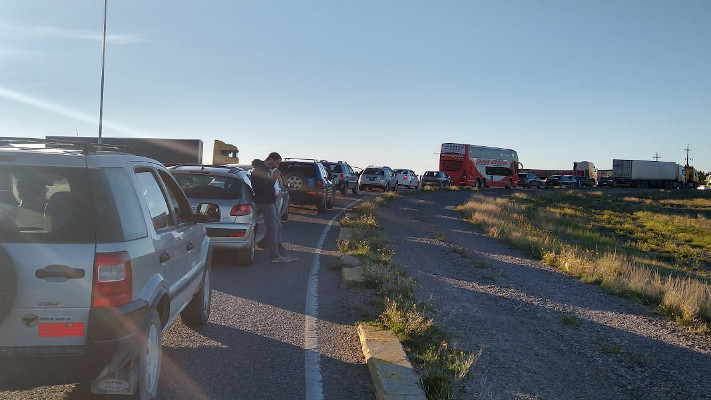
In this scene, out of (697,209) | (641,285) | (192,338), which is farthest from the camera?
(697,209)

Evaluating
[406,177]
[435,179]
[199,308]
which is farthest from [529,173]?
[199,308]

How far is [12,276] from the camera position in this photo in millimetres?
3684

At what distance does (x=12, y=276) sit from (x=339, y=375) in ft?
9.06

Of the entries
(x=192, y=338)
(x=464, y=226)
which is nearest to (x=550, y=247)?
(x=464, y=226)

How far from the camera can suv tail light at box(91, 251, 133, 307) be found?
3795mm

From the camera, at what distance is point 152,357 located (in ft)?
15.0

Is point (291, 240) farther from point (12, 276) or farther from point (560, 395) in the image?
point (12, 276)

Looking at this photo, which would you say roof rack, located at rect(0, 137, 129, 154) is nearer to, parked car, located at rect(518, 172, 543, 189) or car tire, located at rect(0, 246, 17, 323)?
car tire, located at rect(0, 246, 17, 323)

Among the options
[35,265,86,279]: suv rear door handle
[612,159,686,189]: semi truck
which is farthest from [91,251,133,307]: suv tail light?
[612,159,686,189]: semi truck

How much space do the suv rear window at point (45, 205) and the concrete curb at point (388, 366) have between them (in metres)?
2.39

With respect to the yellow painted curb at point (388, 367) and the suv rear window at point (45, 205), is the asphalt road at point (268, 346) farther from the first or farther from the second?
the suv rear window at point (45, 205)

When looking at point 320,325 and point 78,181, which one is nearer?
point 78,181

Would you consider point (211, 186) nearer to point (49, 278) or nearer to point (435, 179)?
point (49, 278)

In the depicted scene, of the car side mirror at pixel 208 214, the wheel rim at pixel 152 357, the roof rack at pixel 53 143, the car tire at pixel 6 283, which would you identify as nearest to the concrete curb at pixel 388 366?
the wheel rim at pixel 152 357
